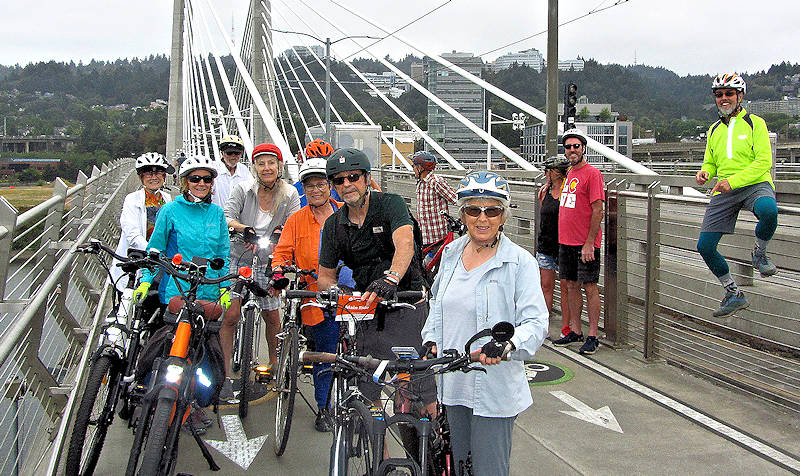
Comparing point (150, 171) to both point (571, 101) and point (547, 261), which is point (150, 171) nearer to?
point (547, 261)

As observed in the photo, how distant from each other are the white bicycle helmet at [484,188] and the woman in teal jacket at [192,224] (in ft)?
8.11

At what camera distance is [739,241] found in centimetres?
705

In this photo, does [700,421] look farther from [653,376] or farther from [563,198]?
[563,198]

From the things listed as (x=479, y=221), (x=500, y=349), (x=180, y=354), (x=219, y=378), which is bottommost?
(x=219, y=378)

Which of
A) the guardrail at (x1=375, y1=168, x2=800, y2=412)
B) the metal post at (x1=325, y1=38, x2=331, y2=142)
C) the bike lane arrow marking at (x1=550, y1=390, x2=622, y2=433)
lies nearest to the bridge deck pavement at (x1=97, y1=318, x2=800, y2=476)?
the bike lane arrow marking at (x1=550, y1=390, x2=622, y2=433)

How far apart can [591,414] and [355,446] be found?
3.04 meters

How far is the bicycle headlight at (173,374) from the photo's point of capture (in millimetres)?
3996

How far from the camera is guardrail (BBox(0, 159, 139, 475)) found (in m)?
3.71

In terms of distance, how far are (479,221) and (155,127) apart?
→ 171ft

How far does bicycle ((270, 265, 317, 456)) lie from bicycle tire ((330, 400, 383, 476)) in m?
1.77

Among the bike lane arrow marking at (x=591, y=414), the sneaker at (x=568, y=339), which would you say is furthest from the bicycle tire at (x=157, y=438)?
the sneaker at (x=568, y=339)

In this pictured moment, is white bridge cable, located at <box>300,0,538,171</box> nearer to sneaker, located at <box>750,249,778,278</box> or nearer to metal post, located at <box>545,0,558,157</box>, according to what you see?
metal post, located at <box>545,0,558,157</box>

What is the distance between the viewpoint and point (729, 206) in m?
6.60

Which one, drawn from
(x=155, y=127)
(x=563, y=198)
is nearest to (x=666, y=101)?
(x=155, y=127)
